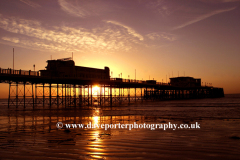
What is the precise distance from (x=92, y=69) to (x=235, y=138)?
4864 cm

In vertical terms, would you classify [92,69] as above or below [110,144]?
above

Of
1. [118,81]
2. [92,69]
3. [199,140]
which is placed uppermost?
[92,69]

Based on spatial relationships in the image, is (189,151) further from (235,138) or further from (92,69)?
→ (92,69)

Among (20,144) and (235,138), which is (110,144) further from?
(235,138)

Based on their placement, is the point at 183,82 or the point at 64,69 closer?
the point at 64,69

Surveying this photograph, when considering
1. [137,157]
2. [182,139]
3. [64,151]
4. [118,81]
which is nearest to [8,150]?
[64,151]

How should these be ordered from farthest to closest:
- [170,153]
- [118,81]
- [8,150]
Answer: [118,81]
[8,150]
[170,153]

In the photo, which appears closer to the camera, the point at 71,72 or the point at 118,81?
the point at 71,72

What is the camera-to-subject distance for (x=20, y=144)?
8.32m

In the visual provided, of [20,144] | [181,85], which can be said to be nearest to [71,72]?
[20,144]

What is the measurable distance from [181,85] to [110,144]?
102 metres

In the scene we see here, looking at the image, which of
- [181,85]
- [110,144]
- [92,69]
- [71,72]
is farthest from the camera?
[181,85]

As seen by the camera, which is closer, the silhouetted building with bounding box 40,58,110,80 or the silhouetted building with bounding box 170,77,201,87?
the silhouetted building with bounding box 40,58,110,80

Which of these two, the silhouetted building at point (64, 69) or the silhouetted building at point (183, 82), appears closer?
the silhouetted building at point (64, 69)
